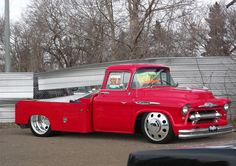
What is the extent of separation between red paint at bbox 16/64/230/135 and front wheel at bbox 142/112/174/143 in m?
0.11

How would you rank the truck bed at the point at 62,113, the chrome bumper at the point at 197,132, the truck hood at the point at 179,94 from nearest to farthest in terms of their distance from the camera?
the chrome bumper at the point at 197,132, the truck hood at the point at 179,94, the truck bed at the point at 62,113

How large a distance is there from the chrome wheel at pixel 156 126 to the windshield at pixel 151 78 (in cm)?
88

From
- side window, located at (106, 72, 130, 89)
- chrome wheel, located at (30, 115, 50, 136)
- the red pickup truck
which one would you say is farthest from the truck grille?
chrome wheel, located at (30, 115, 50, 136)

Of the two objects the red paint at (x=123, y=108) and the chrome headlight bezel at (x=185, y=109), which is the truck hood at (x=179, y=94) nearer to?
the red paint at (x=123, y=108)

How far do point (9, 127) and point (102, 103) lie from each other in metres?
4.58

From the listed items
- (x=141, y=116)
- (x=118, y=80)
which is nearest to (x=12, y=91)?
(x=118, y=80)

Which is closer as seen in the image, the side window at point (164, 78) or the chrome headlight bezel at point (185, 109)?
the chrome headlight bezel at point (185, 109)

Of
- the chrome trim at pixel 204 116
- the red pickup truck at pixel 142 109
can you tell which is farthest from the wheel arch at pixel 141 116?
the chrome trim at pixel 204 116

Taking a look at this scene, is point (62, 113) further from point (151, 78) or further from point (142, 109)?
point (151, 78)

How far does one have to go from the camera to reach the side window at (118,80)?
1040 cm

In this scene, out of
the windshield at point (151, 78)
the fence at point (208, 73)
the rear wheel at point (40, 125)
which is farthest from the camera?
the fence at point (208, 73)

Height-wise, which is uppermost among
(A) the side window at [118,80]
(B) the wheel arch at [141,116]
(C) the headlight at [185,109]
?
(A) the side window at [118,80]

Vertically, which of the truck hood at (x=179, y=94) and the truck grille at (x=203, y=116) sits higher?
the truck hood at (x=179, y=94)

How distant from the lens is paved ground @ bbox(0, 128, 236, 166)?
8.08 metres
